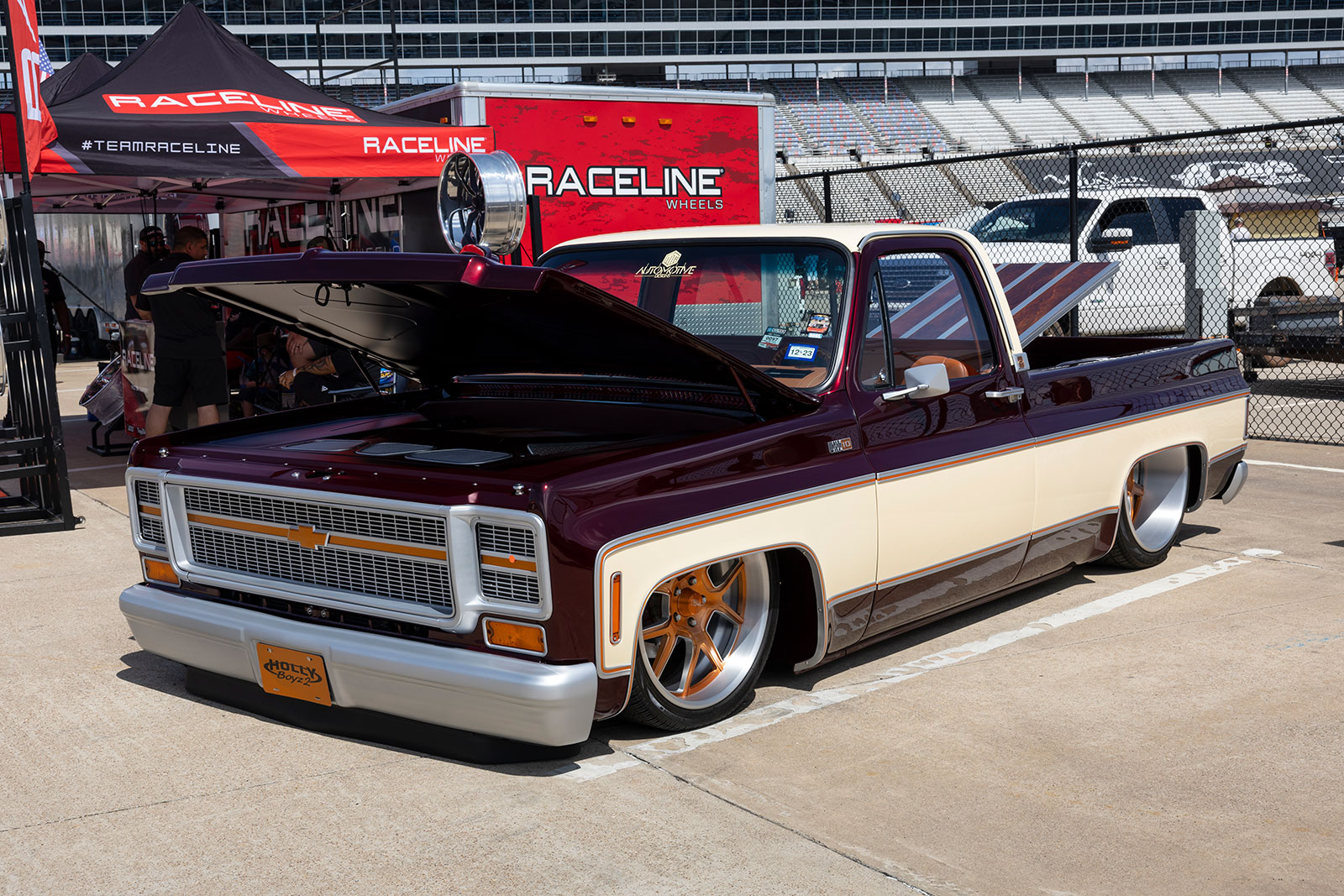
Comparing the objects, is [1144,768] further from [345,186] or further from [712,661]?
[345,186]

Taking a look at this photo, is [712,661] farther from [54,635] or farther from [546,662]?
[54,635]

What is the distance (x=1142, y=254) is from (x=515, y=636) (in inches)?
475

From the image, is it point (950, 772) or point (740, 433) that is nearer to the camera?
point (950, 772)

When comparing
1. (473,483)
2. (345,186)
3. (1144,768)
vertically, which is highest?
(345,186)

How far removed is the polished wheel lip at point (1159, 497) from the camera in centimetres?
624

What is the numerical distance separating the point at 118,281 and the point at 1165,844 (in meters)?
25.0

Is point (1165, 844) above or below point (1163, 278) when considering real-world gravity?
below

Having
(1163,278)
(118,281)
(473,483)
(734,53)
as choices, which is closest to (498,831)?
(473,483)

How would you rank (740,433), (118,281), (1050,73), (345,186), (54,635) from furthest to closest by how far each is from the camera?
(1050,73), (118,281), (345,186), (54,635), (740,433)

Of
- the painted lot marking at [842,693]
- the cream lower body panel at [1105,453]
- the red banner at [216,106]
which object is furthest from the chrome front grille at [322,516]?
the red banner at [216,106]

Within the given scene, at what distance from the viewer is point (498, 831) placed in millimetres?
3467

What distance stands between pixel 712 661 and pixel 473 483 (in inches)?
42.9

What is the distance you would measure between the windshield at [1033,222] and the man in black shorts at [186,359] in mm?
8289

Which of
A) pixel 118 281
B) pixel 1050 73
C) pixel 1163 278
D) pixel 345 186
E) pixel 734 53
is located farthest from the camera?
pixel 1050 73
